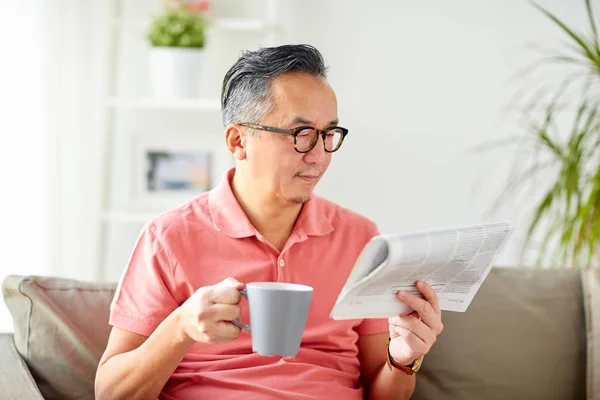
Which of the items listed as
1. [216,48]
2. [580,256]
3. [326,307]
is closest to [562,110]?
[580,256]

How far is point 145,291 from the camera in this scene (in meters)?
1.63

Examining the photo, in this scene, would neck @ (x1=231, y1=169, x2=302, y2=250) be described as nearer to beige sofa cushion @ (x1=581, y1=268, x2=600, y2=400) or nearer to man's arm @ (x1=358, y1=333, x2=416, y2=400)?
man's arm @ (x1=358, y1=333, x2=416, y2=400)

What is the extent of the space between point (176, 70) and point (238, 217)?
153 centimetres

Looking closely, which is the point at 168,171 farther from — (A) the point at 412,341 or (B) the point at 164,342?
(A) the point at 412,341

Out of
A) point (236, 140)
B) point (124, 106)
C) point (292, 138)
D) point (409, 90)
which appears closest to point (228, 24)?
point (124, 106)

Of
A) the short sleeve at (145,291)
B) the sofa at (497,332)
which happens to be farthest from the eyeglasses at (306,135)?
the sofa at (497,332)

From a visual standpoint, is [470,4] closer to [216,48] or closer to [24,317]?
[216,48]

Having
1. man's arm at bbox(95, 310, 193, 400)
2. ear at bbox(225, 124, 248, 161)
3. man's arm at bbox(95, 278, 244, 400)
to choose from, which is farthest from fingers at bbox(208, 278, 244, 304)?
ear at bbox(225, 124, 248, 161)

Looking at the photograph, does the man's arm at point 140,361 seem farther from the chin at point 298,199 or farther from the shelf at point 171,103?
the shelf at point 171,103

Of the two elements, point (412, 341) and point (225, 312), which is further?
point (412, 341)

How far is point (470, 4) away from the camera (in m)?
3.38

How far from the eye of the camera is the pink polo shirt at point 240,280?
1649 mm

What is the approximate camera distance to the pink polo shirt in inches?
64.9

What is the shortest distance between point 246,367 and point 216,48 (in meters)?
1.99
